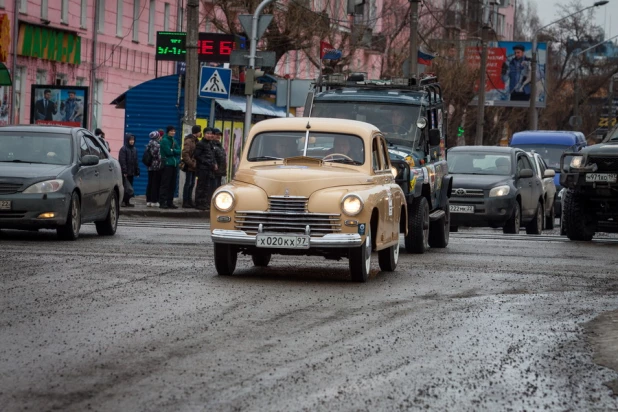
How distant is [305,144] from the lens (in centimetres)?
1658

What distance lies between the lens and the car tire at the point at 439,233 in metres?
22.5

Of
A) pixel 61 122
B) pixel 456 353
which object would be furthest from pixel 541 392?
pixel 61 122

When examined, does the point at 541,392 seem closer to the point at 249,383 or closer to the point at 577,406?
the point at 577,406

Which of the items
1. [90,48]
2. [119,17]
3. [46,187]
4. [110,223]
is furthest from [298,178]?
[119,17]

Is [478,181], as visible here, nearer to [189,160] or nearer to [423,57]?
[189,160]

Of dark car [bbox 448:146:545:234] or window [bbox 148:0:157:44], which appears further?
window [bbox 148:0:157:44]

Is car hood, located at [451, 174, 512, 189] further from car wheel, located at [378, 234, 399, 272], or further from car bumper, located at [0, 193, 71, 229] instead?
car wheel, located at [378, 234, 399, 272]

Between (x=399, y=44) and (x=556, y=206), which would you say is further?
(x=399, y=44)

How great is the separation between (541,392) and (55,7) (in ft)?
125

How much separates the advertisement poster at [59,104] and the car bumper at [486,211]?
28.7ft

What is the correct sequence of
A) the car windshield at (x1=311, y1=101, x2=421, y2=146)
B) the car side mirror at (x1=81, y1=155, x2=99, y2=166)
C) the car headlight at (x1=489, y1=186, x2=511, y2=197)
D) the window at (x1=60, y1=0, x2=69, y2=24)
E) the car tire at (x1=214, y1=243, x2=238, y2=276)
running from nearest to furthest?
the car tire at (x1=214, y1=243, x2=238, y2=276) < the car side mirror at (x1=81, y1=155, x2=99, y2=166) < the car windshield at (x1=311, y1=101, x2=421, y2=146) < the car headlight at (x1=489, y1=186, x2=511, y2=197) < the window at (x1=60, y1=0, x2=69, y2=24)

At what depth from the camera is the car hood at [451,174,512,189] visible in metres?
28.9

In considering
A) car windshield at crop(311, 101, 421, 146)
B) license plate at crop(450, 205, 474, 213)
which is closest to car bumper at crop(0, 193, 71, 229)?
car windshield at crop(311, 101, 421, 146)

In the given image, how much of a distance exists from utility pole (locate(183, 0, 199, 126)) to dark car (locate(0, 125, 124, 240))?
9684 millimetres
